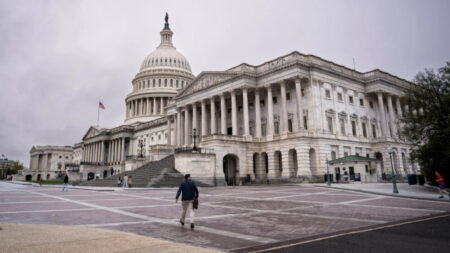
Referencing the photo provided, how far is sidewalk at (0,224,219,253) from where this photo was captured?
628 centimetres

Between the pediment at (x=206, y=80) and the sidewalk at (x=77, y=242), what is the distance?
4266 cm

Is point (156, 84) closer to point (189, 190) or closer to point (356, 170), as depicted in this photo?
point (356, 170)

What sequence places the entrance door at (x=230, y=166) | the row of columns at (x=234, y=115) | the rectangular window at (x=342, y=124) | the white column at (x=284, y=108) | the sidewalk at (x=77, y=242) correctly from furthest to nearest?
the rectangular window at (x=342, y=124) → the entrance door at (x=230, y=166) → the row of columns at (x=234, y=115) → the white column at (x=284, y=108) → the sidewalk at (x=77, y=242)

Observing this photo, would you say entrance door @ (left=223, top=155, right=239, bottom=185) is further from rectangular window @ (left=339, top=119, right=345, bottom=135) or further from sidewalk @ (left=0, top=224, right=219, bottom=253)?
sidewalk @ (left=0, top=224, right=219, bottom=253)

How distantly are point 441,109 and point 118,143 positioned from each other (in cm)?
8963

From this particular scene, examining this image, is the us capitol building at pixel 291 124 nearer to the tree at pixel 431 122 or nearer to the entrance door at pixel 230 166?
the entrance door at pixel 230 166

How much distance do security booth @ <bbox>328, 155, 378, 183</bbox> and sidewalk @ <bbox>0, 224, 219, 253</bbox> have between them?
3359cm

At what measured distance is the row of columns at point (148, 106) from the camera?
103775 millimetres

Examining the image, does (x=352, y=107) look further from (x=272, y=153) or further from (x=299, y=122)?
(x=272, y=153)

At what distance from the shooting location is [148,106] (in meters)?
105

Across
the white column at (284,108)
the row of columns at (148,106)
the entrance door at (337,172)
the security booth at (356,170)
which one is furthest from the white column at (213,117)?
A: the row of columns at (148,106)

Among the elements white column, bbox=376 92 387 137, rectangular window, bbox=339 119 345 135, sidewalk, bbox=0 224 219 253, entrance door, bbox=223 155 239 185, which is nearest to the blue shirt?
sidewalk, bbox=0 224 219 253

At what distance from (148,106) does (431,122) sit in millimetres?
90178

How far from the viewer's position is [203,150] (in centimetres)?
4188
